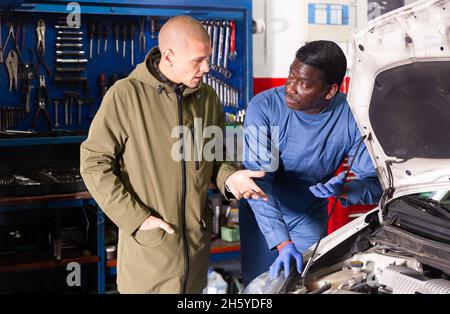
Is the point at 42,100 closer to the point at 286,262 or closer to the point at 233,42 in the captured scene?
the point at 233,42

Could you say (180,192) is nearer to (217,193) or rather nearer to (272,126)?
(272,126)

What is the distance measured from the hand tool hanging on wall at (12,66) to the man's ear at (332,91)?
1.45 m

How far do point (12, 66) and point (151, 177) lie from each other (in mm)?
1324

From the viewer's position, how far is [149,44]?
3150 mm

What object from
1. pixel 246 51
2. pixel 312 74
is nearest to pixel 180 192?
pixel 312 74

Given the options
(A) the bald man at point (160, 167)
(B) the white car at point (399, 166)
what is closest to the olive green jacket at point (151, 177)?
(A) the bald man at point (160, 167)

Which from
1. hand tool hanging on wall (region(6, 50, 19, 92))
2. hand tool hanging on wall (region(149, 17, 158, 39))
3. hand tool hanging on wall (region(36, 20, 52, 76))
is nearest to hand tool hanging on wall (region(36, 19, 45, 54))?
hand tool hanging on wall (region(36, 20, 52, 76))

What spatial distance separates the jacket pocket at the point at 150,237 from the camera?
187 centimetres

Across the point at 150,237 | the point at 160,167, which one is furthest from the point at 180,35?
the point at 150,237

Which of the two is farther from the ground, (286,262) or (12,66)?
(12,66)

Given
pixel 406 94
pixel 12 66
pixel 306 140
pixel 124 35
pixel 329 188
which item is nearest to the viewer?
pixel 406 94

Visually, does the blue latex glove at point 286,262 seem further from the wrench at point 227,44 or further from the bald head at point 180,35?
the wrench at point 227,44

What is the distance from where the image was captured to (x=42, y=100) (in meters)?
2.93

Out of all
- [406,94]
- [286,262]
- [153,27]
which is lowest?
[286,262]
